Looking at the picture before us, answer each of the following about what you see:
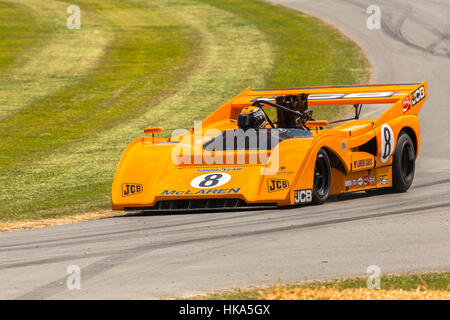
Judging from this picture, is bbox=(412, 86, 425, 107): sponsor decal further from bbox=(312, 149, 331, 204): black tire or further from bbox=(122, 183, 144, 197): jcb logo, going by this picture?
bbox=(122, 183, 144, 197): jcb logo

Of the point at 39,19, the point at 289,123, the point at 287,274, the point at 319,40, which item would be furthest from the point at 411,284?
the point at 39,19

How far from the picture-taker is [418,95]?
1455cm

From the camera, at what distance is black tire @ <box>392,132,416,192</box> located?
12961 mm

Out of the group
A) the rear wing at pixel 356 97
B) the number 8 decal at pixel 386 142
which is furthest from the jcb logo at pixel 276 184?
the rear wing at pixel 356 97

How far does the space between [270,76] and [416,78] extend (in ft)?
14.4

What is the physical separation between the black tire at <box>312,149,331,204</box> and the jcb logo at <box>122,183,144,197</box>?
2.27 meters

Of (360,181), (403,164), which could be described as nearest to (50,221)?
(360,181)

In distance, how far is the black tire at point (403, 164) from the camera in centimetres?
1296

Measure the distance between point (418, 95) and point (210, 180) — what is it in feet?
15.8

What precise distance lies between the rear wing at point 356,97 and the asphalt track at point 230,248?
127 centimetres

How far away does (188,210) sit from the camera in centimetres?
1161

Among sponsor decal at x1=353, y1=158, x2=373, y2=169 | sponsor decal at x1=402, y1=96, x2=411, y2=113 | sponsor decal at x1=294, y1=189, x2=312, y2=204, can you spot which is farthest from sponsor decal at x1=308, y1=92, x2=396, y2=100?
sponsor decal at x1=294, y1=189, x2=312, y2=204
